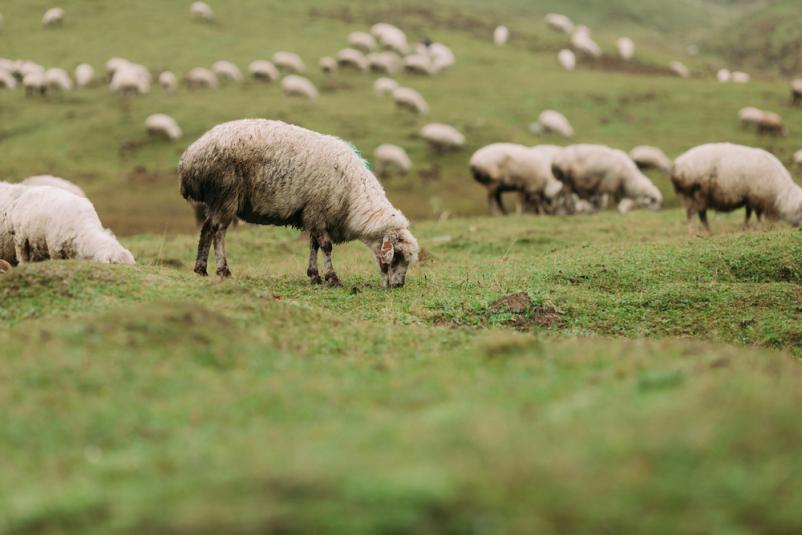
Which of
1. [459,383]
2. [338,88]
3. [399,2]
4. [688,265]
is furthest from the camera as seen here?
[399,2]

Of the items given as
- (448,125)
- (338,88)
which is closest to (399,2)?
(338,88)

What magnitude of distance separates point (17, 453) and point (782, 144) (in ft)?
119

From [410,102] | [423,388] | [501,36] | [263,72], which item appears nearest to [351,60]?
[263,72]

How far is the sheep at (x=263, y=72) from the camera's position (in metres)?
43.5

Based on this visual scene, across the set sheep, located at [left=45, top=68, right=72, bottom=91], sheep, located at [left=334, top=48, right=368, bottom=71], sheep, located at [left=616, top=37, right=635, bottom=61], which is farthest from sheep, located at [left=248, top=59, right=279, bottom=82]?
sheep, located at [left=616, top=37, right=635, bottom=61]

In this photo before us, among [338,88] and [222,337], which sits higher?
[338,88]

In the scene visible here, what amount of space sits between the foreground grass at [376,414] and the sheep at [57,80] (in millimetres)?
33596

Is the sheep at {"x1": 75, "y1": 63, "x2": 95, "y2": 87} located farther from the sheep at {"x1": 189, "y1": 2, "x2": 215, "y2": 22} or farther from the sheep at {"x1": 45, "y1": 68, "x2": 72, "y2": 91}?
the sheep at {"x1": 189, "y1": 2, "x2": 215, "y2": 22}

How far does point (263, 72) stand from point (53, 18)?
1586 cm

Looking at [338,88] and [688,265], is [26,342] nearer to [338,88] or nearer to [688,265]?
[688,265]

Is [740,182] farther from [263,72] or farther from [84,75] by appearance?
[84,75]

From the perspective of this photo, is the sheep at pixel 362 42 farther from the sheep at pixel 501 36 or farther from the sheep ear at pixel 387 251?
the sheep ear at pixel 387 251

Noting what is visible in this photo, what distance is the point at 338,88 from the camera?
1731 inches

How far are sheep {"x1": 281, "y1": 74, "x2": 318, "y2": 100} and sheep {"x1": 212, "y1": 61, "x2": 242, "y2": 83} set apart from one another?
337 centimetres
